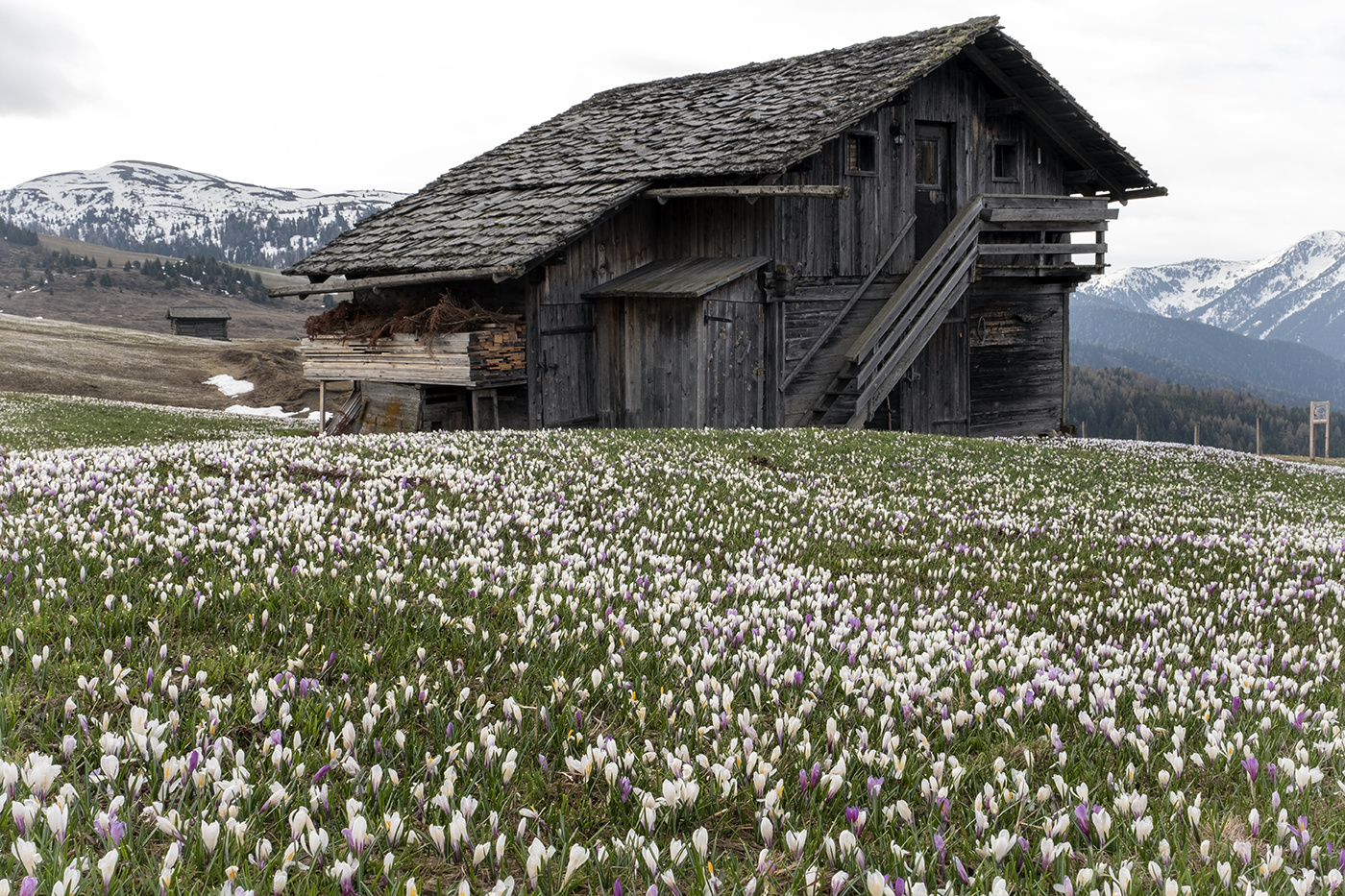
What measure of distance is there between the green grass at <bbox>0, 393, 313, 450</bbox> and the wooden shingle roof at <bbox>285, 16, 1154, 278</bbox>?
7571 mm

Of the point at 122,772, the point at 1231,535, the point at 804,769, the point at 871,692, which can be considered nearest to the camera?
the point at 122,772

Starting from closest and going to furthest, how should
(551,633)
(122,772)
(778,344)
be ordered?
(122,772) < (551,633) < (778,344)

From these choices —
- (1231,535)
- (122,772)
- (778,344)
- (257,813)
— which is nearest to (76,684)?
(122,772)

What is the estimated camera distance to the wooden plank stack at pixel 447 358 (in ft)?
78.7

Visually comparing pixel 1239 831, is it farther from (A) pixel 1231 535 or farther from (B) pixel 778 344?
(B) pixel 778 344

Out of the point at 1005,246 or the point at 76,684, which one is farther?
the point at 1005,246

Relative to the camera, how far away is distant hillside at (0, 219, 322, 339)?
513ft

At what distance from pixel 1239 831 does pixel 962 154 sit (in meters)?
28.6

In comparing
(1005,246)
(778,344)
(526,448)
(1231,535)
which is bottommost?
(1231,535)

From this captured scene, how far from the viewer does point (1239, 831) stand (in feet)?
12.4

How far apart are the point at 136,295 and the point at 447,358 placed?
574 feet

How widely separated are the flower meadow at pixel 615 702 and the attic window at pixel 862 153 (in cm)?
1940

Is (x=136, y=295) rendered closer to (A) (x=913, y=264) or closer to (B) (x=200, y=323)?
(B) (x=200, y=323)

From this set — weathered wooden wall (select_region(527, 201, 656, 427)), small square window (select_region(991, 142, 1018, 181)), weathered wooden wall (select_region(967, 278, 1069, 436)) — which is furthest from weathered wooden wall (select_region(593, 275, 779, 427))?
small square window (select_region(991, 142, 1018, 181))
